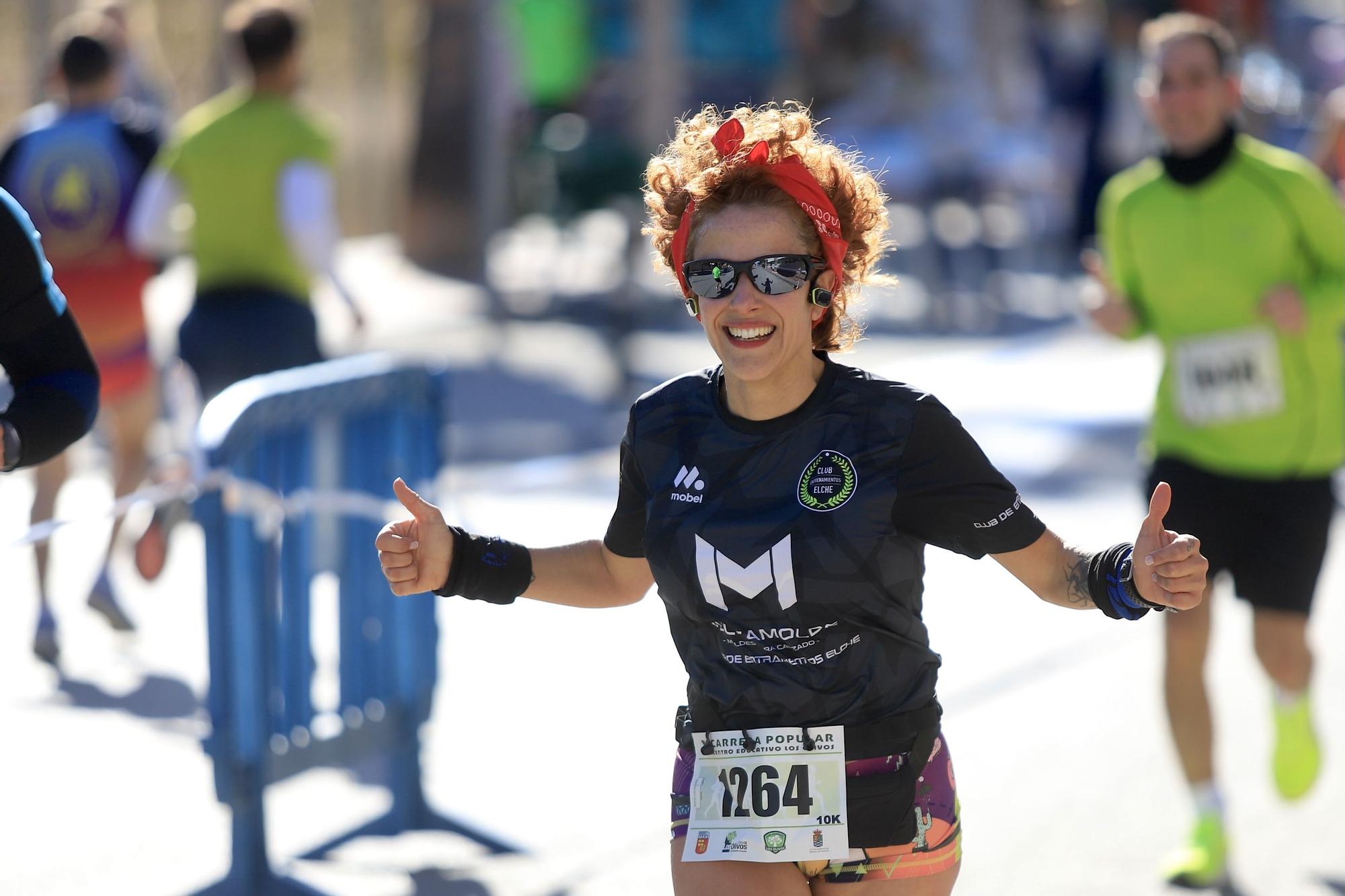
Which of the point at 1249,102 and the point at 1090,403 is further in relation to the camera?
the point at 1249,102

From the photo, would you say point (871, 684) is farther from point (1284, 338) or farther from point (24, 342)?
point (1284, 338)

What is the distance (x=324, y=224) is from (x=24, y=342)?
330 cm

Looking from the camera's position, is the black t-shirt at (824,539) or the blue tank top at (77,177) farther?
the blue tank top at (77,177)

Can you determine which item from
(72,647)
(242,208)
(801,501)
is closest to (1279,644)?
(801,501)

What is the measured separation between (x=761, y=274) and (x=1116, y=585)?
2.41 ft

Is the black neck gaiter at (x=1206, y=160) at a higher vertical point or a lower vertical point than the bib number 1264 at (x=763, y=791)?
higher

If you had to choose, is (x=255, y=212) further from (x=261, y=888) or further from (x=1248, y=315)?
(x=1248, y=315)

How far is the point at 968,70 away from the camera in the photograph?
20906 mm

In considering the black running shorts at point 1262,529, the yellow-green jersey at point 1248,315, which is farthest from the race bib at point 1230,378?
the black running shorts at point 1262,529

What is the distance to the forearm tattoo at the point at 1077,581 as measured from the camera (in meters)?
3.05

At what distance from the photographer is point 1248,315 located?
17.1 ft

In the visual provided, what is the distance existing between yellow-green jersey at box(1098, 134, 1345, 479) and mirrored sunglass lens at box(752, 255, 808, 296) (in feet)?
7.86

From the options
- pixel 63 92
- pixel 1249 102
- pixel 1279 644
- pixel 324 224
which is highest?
pixel 1249 102

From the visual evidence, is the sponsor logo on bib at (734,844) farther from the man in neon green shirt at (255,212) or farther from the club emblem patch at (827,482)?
the man in neon green shirt at (255,212)
